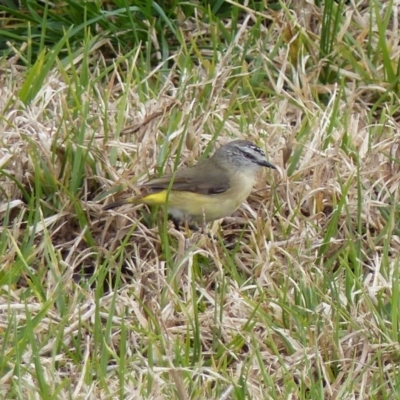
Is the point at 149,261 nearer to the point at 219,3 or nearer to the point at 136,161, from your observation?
the point at 136,161

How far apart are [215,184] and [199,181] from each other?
10 cm

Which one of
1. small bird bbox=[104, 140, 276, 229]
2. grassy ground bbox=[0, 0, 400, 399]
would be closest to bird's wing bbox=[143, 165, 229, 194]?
small bird bbox=[104, 140, 276, 229]

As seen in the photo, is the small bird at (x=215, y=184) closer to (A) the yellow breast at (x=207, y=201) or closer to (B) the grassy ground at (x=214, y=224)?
(A) the yellow breast at (x=207, y=201)

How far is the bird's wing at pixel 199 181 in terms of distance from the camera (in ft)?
19.1

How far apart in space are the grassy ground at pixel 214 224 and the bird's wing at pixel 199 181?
0.11 metres

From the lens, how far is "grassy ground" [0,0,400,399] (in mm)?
4555

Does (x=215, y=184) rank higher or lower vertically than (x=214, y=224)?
higher

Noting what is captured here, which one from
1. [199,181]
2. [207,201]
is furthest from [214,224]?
[199,181]

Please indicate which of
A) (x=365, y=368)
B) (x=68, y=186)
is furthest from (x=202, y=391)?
(x=68, y=186)

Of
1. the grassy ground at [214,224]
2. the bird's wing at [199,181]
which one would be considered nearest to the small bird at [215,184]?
the bird's wing at [199,181]

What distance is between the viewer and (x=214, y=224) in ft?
19.3

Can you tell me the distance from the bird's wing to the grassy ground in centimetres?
11

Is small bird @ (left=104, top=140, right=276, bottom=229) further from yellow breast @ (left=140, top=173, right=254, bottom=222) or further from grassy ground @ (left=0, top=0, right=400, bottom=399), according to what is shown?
grassy ground @ (left=0, top=0, right=400, bottom=399)

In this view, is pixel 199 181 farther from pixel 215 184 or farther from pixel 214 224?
pixel 214 224
